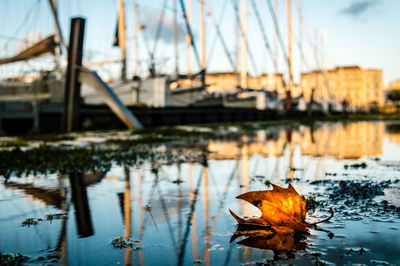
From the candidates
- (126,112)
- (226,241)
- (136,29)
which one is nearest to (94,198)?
(226,241)

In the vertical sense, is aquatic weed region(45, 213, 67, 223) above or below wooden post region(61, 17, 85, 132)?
below

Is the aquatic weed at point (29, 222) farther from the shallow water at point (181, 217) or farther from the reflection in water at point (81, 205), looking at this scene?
the reflection in water at point (81, 205)

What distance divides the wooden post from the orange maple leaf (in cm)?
1241

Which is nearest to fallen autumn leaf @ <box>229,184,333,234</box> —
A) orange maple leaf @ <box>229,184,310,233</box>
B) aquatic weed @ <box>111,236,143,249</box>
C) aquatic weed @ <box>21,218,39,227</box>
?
orange maple leaf @ <box>229,184,310,233</box>

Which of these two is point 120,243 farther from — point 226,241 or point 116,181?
point 116,181

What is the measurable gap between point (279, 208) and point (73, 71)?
1256 cm

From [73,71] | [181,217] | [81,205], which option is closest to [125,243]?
[181,217]

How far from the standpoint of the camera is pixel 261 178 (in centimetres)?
591

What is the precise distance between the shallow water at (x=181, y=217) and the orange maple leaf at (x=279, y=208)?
147mm

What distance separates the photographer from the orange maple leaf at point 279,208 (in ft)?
10.6

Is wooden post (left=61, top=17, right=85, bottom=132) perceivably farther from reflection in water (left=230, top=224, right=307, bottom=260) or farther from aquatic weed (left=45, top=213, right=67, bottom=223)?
reflection in water (left=230, top=224, right=307, bottom=260)

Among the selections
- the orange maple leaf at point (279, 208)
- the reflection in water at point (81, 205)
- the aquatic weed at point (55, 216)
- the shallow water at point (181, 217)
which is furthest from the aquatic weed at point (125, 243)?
the aquatic weed at point (55, 216)

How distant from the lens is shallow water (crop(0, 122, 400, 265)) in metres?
2.72

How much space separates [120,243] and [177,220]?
750 millimetres
